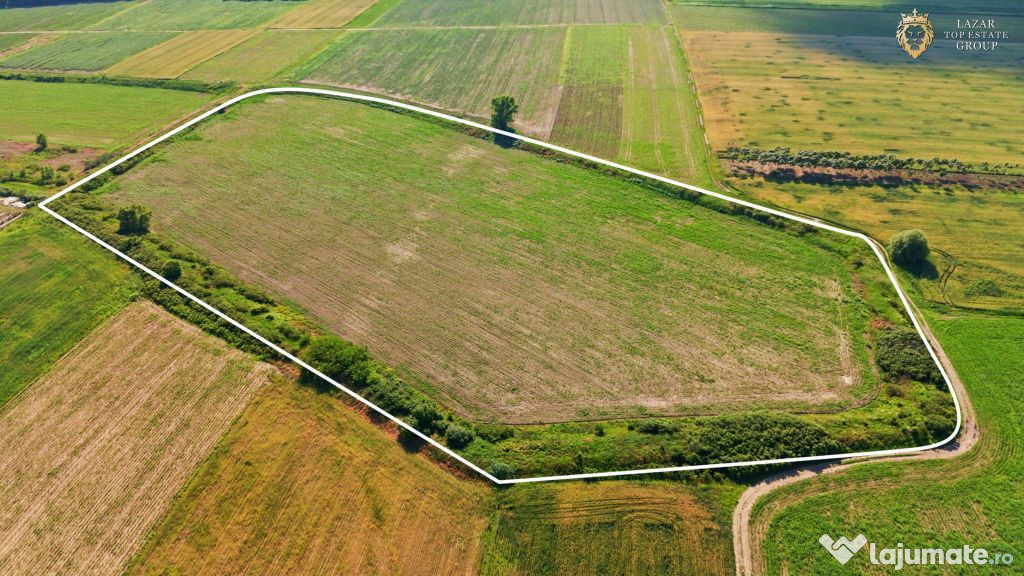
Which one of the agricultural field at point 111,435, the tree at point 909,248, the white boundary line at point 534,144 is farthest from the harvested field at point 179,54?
the tree at point 909,248

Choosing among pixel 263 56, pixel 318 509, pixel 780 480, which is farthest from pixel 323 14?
pixel 780 480

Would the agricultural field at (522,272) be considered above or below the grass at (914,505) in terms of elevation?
above

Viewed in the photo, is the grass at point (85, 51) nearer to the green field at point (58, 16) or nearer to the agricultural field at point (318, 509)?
the green field at point (58, 16)

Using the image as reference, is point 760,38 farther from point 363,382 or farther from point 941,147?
point 363,382

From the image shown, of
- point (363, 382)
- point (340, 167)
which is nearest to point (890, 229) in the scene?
point (363, 382)

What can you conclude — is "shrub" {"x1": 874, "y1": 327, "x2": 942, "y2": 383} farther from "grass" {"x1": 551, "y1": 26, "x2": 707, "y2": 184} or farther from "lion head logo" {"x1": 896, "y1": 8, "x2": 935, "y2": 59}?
"lion head logo" {"x1": 896, "y1": 8, "x2": 935, "y2": 59}

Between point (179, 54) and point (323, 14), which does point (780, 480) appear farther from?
point (323, 14)
